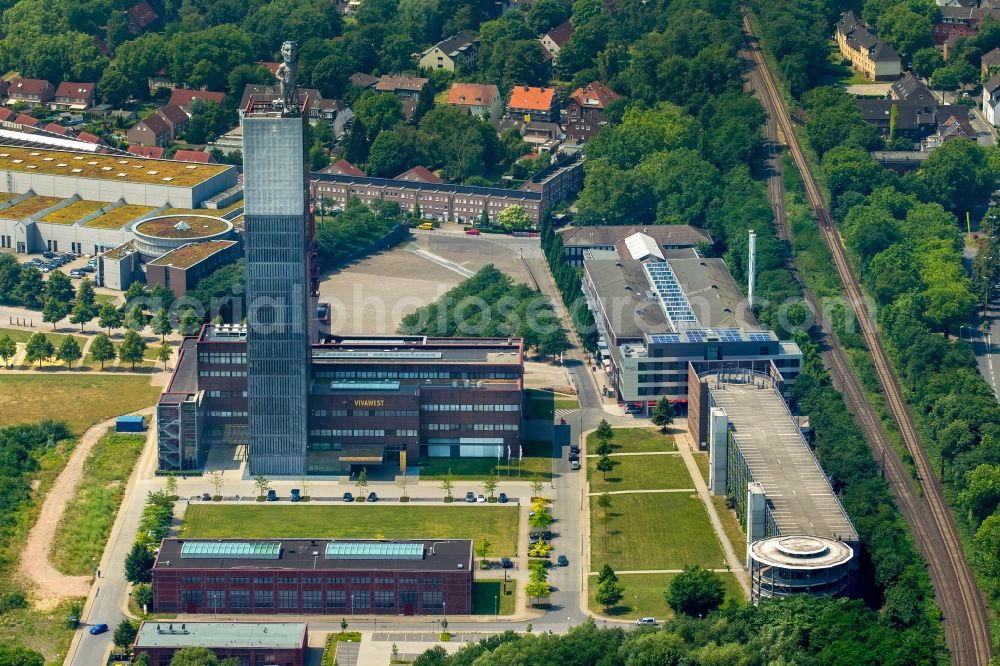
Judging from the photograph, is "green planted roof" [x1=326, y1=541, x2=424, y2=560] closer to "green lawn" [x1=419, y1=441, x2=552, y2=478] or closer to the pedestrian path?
"green lawn" [x1=419, y1=441, x2=552, y2=478]

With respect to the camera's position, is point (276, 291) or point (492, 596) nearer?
point (492, 596)

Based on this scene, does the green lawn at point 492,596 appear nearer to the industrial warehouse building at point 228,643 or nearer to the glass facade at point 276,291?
the industrial warehouse building at point 228,643

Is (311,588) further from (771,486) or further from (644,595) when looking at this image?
(771,486)

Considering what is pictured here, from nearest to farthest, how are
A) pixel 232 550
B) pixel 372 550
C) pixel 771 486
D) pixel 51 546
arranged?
pixel 232 550 → pixel 372 550 → pixel 771 486 → pixel 51 546

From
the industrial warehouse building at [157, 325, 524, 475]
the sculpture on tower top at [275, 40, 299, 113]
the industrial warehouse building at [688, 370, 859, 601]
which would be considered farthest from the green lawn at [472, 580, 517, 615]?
the sculpture on tower top at [275, 40, 299, 113]

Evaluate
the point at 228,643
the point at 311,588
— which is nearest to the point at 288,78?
the point at 311,588

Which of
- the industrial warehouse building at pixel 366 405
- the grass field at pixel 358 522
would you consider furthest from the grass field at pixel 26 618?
the industrial warehouse building at pixel 366 405
